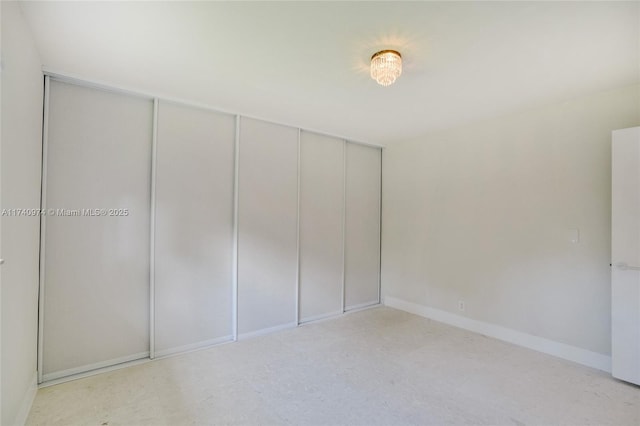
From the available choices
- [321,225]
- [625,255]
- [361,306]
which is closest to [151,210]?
[321,225]

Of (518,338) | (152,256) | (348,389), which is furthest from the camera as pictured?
(518,338)

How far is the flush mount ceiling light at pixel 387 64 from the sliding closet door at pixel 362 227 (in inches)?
90.3

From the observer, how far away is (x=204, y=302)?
10.2 ft

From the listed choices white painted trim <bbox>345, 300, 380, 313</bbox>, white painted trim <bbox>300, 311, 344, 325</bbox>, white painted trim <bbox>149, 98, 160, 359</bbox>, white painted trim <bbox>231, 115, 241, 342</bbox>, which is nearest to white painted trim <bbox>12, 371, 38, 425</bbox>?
white painted trim <bbox>149, 98, 160, 359</bbox>

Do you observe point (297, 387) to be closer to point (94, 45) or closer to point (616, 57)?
point (94, 45)

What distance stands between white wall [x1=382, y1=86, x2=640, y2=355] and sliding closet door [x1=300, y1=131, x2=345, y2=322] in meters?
0.99

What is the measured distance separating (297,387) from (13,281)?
1953 millimetres

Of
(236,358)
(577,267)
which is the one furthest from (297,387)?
(577,267)

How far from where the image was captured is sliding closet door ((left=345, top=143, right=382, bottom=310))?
4395mm

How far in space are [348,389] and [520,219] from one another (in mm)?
2463

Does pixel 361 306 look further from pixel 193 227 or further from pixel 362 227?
pixel 193 227

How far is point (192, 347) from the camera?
9.95 feet

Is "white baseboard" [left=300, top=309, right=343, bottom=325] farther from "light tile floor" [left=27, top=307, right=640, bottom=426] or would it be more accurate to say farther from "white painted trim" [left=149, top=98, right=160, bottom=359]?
"white painted trim" [left=149, top=98, right=160, bottom=359]

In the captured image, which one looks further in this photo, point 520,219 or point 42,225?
point 520,219
